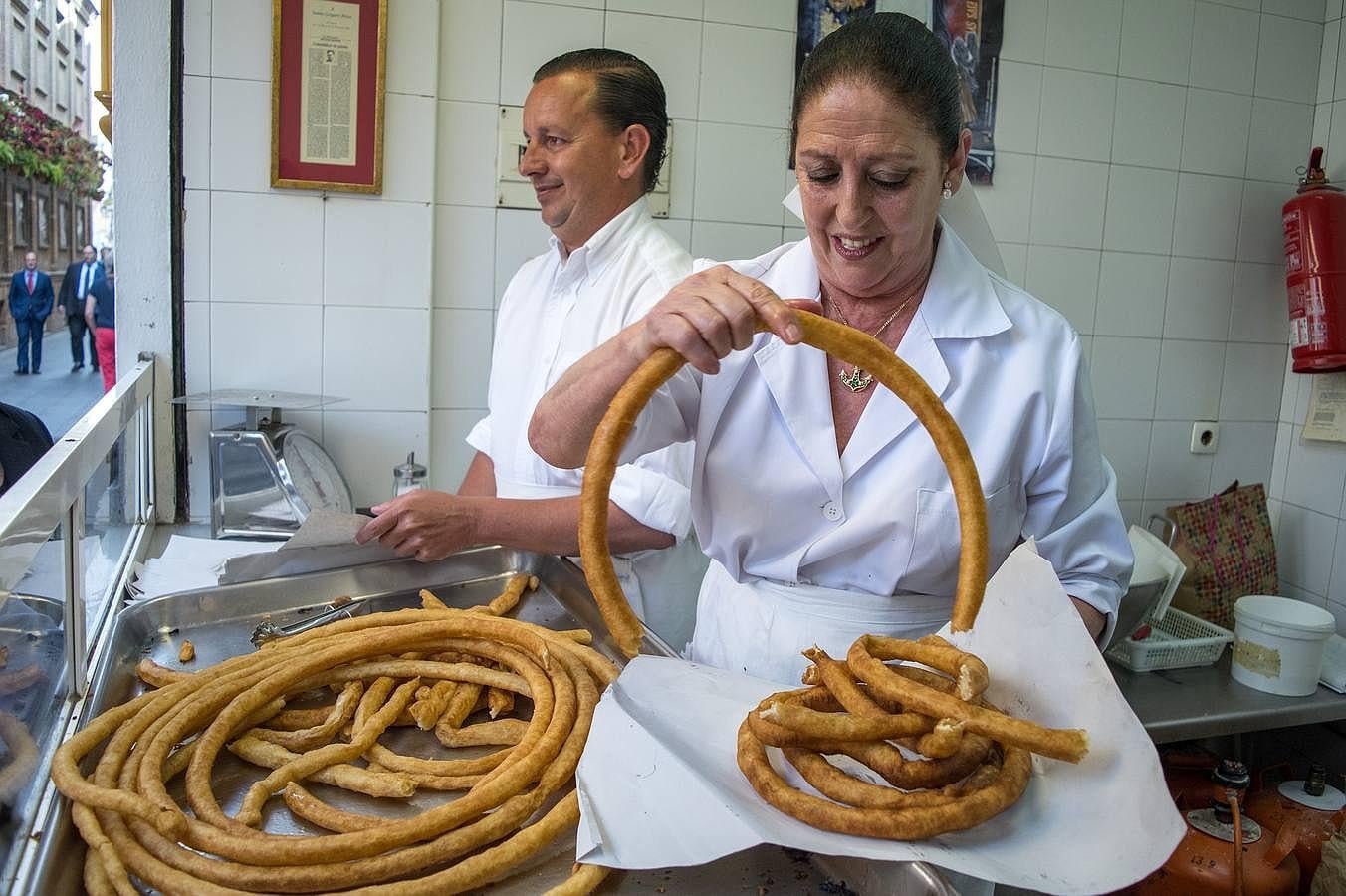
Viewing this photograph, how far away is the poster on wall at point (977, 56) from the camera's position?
3043 millimetres

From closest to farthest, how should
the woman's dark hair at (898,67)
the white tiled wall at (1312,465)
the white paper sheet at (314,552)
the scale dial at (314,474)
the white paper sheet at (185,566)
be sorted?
the woman's dark hair at (898,67) < the white paper sheet at (314,552) < the white paper sheet at (185,566) < the scale dial at (314,474) < the white tiled wall at (1312,465)

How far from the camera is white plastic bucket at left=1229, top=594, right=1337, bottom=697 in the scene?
8.67 feet

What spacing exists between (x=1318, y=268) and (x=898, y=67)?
2628 millimetres

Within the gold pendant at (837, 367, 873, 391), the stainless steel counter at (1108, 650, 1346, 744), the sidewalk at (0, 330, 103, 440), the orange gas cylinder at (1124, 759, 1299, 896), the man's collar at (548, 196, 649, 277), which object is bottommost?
the orange gas cylinder at (1124, 759, 1299, 896)

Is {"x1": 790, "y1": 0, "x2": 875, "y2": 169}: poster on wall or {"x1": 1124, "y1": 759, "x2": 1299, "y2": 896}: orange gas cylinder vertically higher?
{"x1": 790, "y1": 0, "x2": 875, "y2": 169}: poster on wall

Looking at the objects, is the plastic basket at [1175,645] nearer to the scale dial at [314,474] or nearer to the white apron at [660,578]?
the white apron at [660,578]

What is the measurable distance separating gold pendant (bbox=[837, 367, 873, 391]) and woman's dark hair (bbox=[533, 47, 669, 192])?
871mm

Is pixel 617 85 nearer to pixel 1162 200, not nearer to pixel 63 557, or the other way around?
pixel 63 557

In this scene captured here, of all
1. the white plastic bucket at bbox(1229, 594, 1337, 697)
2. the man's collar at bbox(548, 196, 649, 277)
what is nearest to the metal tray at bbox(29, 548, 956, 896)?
the man's collar at bbox(548, 196, 649, 277)

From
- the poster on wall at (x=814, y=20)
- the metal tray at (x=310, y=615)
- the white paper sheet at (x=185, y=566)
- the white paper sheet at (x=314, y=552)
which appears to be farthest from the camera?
the poster on wall at (x=814, y=20)

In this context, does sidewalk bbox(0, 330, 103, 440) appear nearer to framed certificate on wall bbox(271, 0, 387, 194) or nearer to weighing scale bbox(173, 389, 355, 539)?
weighing scale bbox(173, 389, 355, 539)

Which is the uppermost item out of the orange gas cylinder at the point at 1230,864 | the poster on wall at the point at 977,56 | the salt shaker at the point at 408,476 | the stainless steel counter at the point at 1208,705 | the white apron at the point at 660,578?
the poster on wall at the point at 977,56

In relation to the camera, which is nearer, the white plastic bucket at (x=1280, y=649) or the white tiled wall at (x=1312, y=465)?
the white plastic bucket at (x=1280, y=649)

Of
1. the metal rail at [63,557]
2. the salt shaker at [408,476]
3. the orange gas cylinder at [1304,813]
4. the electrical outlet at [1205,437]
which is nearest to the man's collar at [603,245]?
the salt shaker at [408,476]
